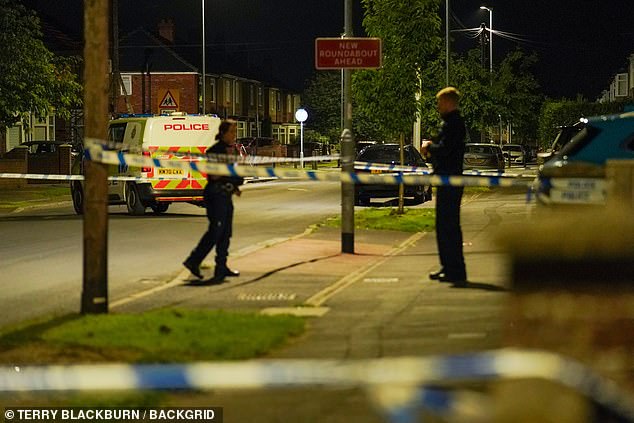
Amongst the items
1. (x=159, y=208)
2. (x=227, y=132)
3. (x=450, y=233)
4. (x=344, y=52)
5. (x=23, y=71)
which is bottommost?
(x=159, y=208)

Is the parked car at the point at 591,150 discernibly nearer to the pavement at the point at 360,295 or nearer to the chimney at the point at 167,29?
the pavement at the point at 360,295

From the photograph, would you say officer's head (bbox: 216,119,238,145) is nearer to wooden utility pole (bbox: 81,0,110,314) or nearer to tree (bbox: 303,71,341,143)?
wooden utility pole (bbox: 81,0,110,314)

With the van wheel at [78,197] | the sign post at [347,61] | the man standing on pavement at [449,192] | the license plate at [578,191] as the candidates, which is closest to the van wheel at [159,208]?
the van wheel at [78,197]

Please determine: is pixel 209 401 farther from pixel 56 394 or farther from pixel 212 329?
pixel 212 329

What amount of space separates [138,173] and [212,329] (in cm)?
1452

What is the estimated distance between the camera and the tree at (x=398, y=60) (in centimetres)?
2344

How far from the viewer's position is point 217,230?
A: 42.4 ft

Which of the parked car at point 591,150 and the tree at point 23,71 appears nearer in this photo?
the parked car at point 591,150

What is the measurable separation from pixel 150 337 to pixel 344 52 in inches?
288

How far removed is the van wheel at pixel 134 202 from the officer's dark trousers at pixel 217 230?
10.8 meters

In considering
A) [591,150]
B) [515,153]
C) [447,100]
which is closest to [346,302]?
[447,100]

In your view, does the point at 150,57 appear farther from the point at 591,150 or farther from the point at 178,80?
the point at 591,150

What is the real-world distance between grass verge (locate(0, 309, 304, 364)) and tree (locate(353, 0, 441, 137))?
13672 millimetres

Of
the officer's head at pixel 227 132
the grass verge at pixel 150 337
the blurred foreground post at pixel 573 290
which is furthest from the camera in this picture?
the officer's head at pixel 227 132
